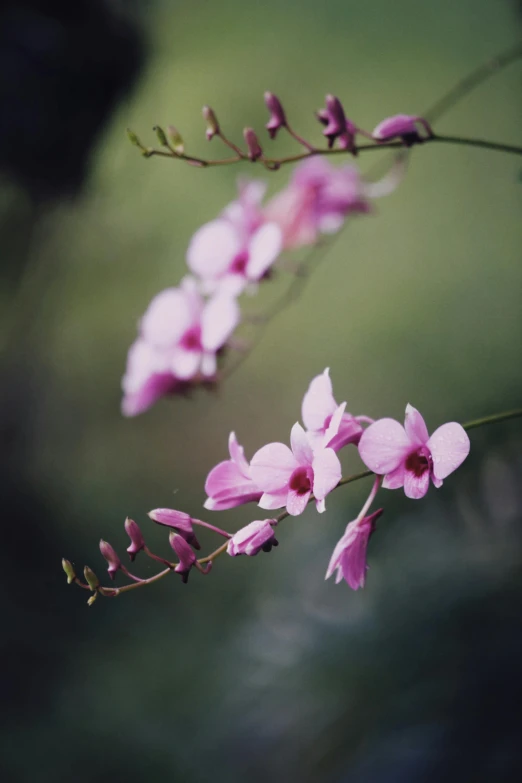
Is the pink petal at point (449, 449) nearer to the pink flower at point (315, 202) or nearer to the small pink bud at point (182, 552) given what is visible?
the small pink bud at point (182, 552)

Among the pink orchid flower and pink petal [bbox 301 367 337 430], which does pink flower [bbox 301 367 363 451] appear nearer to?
pink petal [bbox 301 367 337 430]

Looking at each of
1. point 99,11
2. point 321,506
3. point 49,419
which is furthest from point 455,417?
point 99,11

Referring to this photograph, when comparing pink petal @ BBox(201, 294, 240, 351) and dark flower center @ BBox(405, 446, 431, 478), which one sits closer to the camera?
dark flower center @ BBox(405, 446, 431, 478)

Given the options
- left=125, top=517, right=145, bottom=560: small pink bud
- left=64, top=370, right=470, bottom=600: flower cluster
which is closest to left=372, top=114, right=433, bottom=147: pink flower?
left=64, top=370, right=470, bottom=600: flower cluster

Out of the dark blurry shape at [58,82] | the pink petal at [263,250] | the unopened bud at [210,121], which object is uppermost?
the dark blurry shape at [58,82]

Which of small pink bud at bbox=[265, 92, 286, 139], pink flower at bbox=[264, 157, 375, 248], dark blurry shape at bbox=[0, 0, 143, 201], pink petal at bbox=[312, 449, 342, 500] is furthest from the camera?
dark blurry shape at bbox=[0, 0, 143, 201]

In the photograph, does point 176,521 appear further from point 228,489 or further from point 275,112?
point 275,112

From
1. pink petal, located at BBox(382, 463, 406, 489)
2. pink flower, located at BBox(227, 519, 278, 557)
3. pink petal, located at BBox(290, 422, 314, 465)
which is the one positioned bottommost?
pink petal, located at BBox(382, 463, 406, 489)

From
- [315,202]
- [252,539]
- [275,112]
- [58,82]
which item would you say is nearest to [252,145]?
[275,112]

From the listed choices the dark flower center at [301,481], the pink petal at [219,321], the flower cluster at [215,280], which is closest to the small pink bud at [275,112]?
the flower cluster at [215,280]
